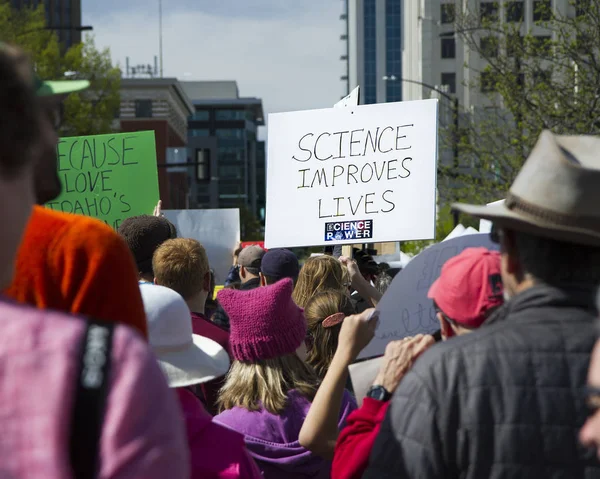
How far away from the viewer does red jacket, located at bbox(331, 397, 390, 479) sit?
2.67 m

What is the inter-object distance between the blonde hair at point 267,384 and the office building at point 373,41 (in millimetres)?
157602

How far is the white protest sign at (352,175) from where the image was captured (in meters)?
5.89

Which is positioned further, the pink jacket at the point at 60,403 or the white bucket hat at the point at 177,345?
the white bucket hat at the point at 177,345

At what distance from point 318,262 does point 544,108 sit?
490 inches

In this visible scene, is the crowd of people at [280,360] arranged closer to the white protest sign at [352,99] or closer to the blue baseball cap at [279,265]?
the blue baseball cap at [279,265]

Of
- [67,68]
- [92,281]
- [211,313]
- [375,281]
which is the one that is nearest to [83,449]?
[92,281]

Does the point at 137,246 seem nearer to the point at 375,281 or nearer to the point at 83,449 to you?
the point at 375,281

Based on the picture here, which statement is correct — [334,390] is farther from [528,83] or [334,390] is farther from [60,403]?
[528,83]

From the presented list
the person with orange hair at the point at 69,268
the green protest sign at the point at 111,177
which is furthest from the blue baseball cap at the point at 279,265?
the person with orange hair at the point at 69,268

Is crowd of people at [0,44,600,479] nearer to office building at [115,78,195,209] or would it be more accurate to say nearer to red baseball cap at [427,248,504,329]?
red baseball cap at [427,248,504,329]

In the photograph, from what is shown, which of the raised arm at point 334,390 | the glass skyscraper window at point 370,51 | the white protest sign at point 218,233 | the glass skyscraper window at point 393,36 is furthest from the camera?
the glass skyscraper window at point 370,51

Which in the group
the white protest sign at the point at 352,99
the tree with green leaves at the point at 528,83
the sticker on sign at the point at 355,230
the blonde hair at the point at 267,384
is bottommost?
the blonde hair at the point at 267,384

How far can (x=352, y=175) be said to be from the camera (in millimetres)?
6211

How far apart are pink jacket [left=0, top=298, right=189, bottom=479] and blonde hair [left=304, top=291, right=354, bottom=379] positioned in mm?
2923
